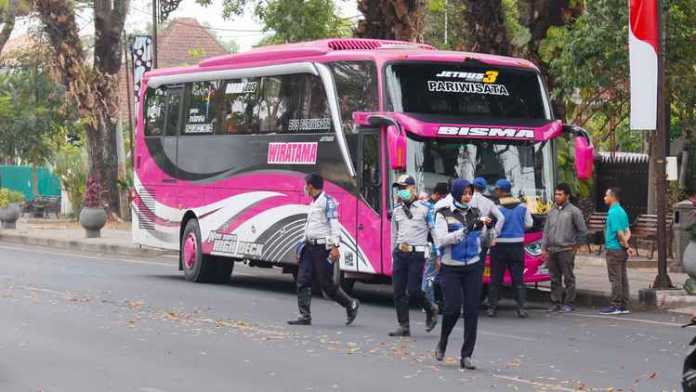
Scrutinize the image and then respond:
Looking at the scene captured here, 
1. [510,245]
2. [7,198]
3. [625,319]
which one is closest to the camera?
[625,319]

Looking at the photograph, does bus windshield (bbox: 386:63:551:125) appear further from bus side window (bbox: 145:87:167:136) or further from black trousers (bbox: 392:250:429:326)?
bus side window (bbox: 145:87:167:136)

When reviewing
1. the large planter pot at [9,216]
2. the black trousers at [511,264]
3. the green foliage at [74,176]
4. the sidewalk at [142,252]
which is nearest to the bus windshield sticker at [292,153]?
the black trousers at [511,264]

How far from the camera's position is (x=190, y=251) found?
80.7 feet

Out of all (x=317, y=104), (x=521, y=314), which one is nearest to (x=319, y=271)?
(x=521, y=314)

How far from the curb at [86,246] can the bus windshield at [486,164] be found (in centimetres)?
1417

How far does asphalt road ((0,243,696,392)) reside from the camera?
1222cm

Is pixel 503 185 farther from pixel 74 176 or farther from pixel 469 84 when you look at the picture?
pixel 74 176

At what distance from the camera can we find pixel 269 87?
22.6 m

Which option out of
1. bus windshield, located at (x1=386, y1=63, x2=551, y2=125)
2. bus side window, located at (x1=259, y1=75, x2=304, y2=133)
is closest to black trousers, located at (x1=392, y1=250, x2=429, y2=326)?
bus windshield, located at (x1=386, y1=63, x2=551, y2=125)

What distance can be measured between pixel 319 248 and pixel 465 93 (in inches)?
166

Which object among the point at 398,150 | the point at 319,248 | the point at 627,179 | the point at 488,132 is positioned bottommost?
the point at 319,248

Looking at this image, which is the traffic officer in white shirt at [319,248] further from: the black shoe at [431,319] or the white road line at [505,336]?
the white road line at [505,336]

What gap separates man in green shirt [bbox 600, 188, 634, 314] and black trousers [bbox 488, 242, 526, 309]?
1.23 meters

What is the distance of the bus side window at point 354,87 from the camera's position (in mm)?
19891
